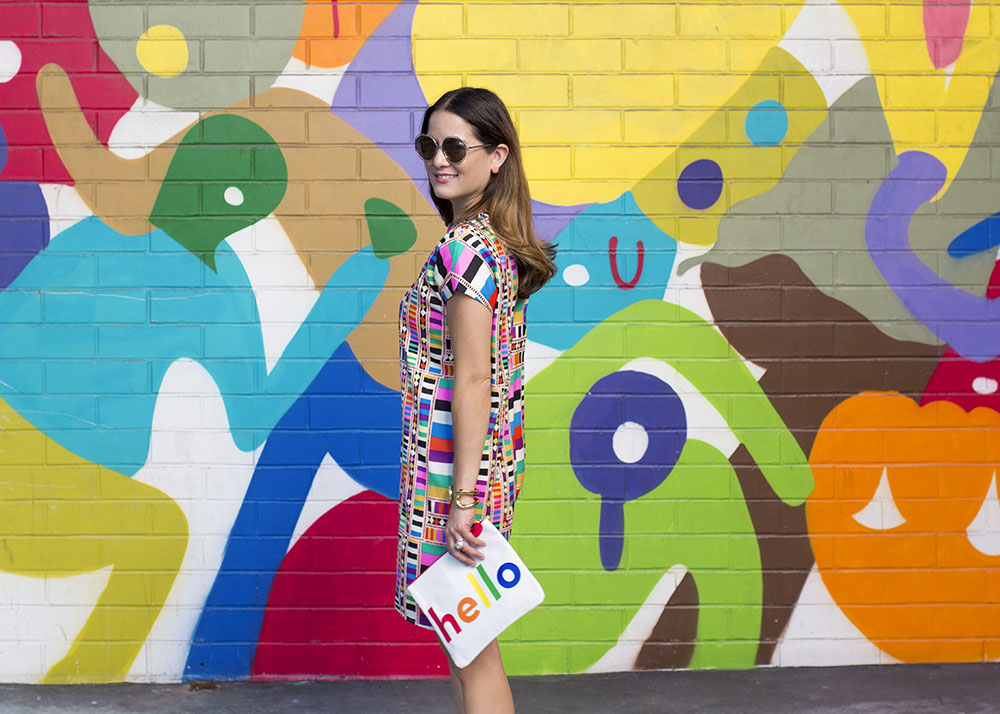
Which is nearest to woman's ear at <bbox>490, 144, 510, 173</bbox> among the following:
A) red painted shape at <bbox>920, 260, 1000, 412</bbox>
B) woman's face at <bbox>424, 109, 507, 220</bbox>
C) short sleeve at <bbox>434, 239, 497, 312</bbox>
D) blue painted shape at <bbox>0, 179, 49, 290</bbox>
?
woman's face at <bbox>424, 109, 507, 220</bbox>

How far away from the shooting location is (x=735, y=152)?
12.0 feet

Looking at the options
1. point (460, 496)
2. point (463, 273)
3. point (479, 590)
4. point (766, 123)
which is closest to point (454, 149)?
point (463, 273)

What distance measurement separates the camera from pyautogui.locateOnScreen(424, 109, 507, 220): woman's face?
234cm

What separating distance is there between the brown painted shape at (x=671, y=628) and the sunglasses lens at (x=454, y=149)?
2121 millimetres

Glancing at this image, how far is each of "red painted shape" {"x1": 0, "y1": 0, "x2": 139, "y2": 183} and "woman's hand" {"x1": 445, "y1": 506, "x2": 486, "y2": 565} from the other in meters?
2.32

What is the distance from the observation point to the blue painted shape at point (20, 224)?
3.60 metres

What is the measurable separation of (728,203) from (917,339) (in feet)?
3.06

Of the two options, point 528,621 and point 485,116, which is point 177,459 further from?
point 485,116

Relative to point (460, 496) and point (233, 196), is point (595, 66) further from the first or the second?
point (460, 496)

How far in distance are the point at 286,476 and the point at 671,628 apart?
1633 mm

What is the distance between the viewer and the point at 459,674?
2.39 m

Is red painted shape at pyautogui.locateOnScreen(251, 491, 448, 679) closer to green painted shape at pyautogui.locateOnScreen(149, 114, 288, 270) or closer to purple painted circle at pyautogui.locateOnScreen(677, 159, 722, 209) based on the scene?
green painted shape at pyautogui.locateOnScreen(149, 114, 288, 270)

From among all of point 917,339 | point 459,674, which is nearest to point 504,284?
point 459,674

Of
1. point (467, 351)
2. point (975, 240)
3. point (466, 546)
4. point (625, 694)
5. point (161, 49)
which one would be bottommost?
point (625, 694)
